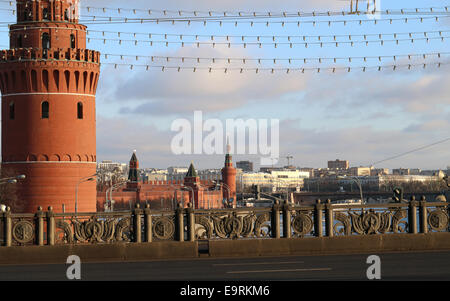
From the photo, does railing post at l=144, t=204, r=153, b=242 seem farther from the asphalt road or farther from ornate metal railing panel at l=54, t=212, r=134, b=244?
the asphalt road

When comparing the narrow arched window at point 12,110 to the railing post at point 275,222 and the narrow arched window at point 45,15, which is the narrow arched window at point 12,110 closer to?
the narrow arched window at point 45,15

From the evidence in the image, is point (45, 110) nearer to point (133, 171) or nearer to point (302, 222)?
point (302, 222)

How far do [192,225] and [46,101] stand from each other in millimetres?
40058

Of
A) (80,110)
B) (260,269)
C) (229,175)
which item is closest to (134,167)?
(229,175)

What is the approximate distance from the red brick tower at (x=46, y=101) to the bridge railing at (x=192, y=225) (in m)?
37.7

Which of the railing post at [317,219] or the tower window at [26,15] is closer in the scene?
the railing post at [317,219]

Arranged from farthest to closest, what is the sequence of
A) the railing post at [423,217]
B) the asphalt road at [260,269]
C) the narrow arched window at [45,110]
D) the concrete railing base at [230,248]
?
the narrow arched window at [45,110] → the railing post at [423,217] → the concrete railing base at [230,248] → the asphalt road at [260,269]

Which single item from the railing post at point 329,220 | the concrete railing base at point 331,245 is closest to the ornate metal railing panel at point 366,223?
the railing post at point 329,220

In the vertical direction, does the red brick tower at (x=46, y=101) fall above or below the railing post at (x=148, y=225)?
above

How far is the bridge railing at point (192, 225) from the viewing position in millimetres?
23859

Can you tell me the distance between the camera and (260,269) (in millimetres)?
19875

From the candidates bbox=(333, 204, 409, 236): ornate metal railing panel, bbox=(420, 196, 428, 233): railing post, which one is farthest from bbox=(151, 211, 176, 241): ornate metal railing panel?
bbox=(420, 196, 428, 233): railing post

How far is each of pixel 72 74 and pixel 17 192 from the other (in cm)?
1063
